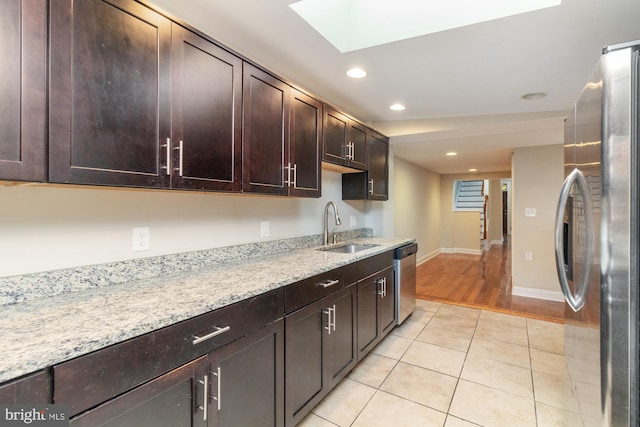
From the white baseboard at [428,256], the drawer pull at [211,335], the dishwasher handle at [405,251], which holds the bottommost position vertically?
the white baseboard at [428,256]

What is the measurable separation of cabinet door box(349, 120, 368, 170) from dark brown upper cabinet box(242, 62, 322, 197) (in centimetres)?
56

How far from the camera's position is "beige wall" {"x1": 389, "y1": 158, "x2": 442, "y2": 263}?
5.11m

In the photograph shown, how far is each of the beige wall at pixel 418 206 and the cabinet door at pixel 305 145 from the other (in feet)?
6.17

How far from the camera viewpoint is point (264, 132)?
1.88 m

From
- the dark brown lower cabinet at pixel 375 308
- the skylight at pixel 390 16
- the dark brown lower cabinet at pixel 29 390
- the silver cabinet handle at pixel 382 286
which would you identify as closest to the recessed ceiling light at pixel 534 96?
the skylight at pixel 390 16

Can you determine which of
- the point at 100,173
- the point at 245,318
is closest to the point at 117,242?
the point at 100,173

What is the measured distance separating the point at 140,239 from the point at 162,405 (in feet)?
2.80

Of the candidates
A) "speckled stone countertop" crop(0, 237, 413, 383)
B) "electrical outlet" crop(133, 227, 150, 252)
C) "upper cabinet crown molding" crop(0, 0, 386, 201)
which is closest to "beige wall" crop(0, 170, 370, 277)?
"electrical outlet" crop(133, 227, 150, 252)

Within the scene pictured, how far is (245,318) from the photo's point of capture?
Result: 1320 mm

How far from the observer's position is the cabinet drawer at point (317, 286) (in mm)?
1597

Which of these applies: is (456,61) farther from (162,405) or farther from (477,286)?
(477,286)

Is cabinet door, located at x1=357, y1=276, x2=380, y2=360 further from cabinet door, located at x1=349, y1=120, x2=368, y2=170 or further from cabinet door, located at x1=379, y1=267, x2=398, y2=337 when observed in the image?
cabinet door, located at x1=349, y1=120, x2=368, y2=170

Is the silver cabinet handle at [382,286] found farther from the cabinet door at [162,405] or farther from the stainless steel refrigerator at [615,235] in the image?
the cabinet door at [162,405]

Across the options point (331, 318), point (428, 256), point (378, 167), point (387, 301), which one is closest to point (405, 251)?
point (387, 301)
